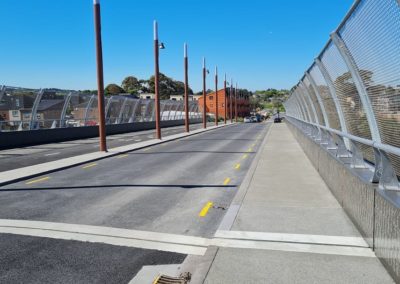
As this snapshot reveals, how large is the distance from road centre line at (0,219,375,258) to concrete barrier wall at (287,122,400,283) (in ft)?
0.83

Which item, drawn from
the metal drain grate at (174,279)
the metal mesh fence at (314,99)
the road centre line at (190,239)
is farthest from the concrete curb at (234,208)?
the metal mesh fence at (314,99)

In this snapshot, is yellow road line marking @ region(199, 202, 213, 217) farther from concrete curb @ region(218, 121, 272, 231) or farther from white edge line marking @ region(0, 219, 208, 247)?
white edge line marking @ region(0, 219, 208, 247)

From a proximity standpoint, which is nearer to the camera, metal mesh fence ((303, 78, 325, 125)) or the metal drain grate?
the metal drain grate

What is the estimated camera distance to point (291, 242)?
535 centimetres

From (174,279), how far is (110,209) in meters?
3.52

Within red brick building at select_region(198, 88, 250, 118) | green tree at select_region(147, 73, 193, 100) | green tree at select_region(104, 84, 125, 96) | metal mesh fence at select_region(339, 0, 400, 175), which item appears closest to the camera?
metal mesh fence at select_region(339, 0, 400, 175)

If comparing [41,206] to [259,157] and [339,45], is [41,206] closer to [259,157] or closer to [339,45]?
[339,45]

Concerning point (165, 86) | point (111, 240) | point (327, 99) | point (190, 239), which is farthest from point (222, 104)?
point (111, 240)

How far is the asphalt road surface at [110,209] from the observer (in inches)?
190

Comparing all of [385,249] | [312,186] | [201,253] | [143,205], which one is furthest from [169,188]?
[385,249]

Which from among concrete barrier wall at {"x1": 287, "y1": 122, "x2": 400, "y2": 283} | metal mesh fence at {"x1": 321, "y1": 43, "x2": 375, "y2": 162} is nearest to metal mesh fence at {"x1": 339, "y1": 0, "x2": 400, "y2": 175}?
concrete barrier wall at {"x1": 287, "y1": 122, "x2": 400, "y2": 283}

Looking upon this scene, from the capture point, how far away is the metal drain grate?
4344mm

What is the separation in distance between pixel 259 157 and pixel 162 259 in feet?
34.0

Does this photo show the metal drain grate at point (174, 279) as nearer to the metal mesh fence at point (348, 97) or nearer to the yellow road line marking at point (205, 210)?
the yellow road line marking at point (205, 210)
